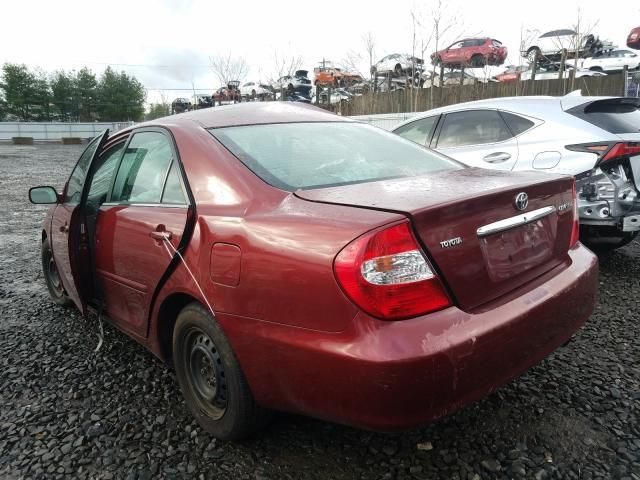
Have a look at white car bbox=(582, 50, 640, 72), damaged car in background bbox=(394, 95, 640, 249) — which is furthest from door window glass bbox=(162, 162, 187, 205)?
white car bbox=(582, 50, 640, 72)

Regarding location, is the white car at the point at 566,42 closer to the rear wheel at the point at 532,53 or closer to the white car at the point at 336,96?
the rear wheel at the point at 532,53

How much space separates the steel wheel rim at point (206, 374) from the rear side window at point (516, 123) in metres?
3.75

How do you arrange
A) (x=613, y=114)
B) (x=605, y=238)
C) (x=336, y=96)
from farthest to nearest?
(x=336, y=96) < (x=605, y=238) < (x=613, y=114)

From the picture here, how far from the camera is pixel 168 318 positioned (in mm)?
2398

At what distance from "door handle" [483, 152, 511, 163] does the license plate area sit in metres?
2.61

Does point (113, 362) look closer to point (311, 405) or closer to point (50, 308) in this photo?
point (50, 308)

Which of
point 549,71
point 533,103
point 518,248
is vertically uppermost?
point 549,71

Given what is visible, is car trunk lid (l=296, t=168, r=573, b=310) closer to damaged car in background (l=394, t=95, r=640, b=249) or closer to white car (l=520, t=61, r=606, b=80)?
damaged car in background (l=394, t=95, r=640, b=249)

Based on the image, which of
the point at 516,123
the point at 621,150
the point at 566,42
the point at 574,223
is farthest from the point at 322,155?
the point at 566,42

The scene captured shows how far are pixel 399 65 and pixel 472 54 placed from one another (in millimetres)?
3350

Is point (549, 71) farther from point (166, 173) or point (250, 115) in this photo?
point (166, 173)

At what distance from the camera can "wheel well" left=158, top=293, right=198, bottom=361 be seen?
88.5 inches

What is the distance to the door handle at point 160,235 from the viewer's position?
2223 millimetres

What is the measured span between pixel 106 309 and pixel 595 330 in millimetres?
3224
